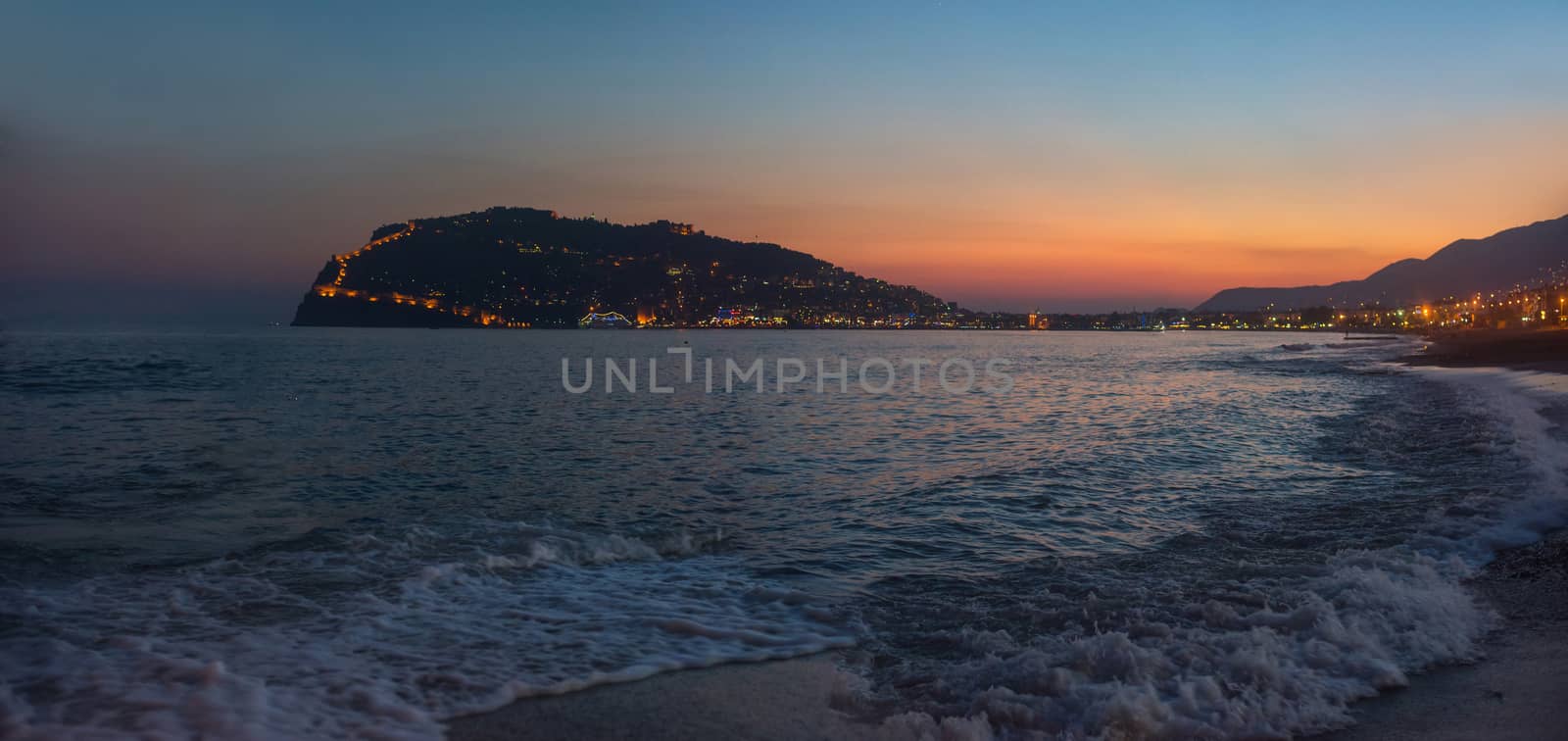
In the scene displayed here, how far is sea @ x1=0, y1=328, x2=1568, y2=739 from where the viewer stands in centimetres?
488

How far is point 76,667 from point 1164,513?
34.5 ft

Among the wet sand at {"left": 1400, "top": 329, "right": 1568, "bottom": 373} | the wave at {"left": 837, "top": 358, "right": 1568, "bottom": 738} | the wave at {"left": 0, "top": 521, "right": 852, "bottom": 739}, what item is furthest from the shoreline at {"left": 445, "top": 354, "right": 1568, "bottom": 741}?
the wet sand at {"left": 1400, "top": 329, "right": 1568, "bottom": 373}

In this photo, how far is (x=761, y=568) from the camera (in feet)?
26.7

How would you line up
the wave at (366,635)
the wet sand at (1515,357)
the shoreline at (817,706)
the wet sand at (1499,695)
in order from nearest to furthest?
the wet sand at (1499,695) → the shoreline at (817,706) → the wave at (366,635) → the wet sand at (1515,357)

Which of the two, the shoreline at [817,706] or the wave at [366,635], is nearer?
the shoreline at [817,706]

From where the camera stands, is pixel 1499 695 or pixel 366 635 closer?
pixel 1499 695

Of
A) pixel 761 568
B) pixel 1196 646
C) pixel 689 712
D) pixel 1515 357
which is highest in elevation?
pixel 1515 357

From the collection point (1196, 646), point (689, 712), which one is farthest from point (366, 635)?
point (1196, 646)

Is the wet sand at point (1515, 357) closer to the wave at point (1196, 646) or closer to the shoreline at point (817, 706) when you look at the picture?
the wave at point (1196, 646)

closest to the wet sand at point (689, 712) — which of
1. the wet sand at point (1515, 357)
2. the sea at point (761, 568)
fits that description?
the sea at point (761, 568)

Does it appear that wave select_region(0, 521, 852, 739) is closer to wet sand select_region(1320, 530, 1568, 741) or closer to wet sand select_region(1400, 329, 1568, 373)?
wet sand select_region(1320, 530, 1568, 741)

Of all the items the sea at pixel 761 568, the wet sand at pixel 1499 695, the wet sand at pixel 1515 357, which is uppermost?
the wet sand at pixel 1515 357

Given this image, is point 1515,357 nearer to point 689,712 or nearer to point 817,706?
point 817,706

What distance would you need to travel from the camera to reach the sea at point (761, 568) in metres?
4.88
